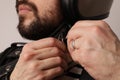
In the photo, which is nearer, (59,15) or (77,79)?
(77,79)

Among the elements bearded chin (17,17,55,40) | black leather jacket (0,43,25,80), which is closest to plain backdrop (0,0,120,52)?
black leather jacket (0,43,25,80)

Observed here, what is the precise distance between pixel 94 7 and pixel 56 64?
299mm

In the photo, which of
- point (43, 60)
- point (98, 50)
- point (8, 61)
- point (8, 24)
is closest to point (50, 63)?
point (43, 60)

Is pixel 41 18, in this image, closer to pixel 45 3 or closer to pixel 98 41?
pixel 45 3

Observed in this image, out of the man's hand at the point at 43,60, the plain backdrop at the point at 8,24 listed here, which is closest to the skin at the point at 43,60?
the man's hand at the point at 43,60

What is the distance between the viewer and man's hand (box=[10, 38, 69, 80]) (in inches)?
34.4

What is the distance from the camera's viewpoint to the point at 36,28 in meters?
1.08

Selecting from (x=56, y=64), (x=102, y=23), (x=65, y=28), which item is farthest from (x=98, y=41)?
(x=65, y=28)

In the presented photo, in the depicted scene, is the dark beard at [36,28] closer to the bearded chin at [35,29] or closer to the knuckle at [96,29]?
the bearded chin at [35,29]

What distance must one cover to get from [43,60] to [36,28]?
0.23 m

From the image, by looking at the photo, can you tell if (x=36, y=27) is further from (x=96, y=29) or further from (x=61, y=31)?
(x=96, y=29)

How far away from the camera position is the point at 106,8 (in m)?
1.11

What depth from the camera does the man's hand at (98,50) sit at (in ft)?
2.47

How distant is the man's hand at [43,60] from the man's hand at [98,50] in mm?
107
